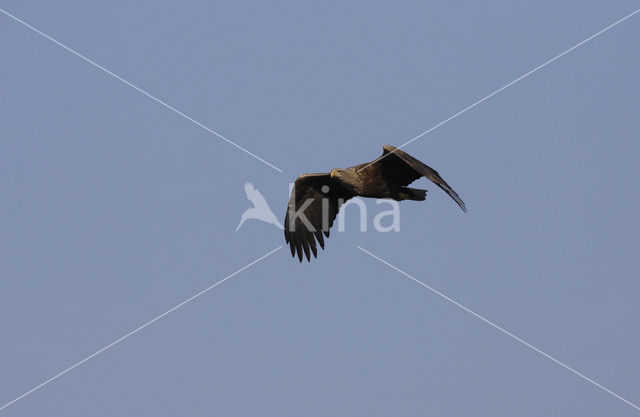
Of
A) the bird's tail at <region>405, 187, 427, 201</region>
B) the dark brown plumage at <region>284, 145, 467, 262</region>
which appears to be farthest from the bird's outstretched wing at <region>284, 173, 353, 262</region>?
the bird's tail at <region>405, 187, 427, 201</region>

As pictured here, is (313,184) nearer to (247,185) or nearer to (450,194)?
(247,185)

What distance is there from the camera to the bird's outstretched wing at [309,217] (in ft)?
60.2

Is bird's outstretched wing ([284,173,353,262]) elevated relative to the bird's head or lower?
lower

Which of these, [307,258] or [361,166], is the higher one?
[361,166]

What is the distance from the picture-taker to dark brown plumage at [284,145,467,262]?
658 inches

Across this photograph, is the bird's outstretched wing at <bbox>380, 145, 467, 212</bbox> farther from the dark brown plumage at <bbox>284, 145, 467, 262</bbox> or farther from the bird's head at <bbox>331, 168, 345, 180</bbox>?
the bird's head at <bbox>331, 168, 345, 180</bbox>

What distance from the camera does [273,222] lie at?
730 inches

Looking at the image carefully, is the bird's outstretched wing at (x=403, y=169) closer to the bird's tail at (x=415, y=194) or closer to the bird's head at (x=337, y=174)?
the bird's tail at (x=415, y=194)

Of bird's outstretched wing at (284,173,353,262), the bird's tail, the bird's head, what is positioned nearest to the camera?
the bird's head

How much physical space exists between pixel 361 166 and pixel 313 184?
154cm

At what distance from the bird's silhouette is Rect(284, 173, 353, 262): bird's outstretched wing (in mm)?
259

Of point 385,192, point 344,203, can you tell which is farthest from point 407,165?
point 344,203

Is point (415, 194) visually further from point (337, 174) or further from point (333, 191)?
point (333, 191)

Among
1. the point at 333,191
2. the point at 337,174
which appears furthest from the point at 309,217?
the point at 337,174
